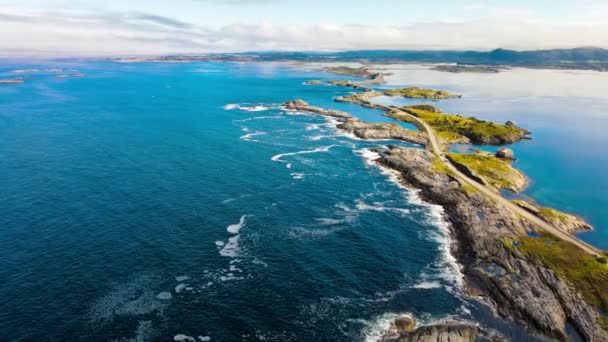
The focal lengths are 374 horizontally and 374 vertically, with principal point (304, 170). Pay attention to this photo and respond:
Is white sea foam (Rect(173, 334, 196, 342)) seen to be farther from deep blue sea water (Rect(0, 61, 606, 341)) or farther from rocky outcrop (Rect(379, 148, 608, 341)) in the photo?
rocky outcrop (Rect(379, 148, 608, 341))

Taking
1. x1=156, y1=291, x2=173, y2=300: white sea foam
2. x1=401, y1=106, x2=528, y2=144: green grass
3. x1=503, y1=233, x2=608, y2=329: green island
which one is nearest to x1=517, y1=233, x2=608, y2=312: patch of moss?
x1=503, y1=233, x2=608, y2=329: green island

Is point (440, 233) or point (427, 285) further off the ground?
point (440, 233)

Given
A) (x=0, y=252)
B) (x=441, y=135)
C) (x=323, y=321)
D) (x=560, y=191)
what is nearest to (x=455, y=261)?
(x=323, y=321)

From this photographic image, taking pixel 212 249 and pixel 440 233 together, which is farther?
pixel 440 233

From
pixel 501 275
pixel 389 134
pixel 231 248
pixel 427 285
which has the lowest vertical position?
pixel 427 285

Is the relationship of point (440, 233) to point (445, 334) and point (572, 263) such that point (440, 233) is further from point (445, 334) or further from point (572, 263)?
point (445, 334)

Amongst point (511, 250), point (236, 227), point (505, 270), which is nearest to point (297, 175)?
point (236, 227)

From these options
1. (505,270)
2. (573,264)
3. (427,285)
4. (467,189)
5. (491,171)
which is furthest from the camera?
(491,171)
